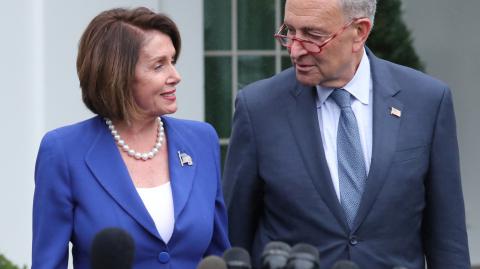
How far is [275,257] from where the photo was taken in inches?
124

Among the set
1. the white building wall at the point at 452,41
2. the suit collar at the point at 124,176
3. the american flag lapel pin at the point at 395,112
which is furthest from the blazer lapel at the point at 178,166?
the white building wall at the point at 452,41

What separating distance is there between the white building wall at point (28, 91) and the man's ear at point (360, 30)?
10.9 feet

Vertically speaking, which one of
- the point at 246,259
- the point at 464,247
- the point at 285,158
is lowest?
the point at 464,247

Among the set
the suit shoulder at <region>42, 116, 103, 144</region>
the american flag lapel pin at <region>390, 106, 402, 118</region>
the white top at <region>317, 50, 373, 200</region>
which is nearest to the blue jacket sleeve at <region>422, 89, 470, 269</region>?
the american flag lapel pin at <region>390, 106, 402, 118</region>

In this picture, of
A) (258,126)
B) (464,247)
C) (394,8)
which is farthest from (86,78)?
(394,8)

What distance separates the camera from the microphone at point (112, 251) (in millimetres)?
3164

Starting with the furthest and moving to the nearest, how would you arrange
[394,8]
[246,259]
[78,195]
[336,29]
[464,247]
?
[394,8], [464,247], [336,29], [78,195], [246,259]

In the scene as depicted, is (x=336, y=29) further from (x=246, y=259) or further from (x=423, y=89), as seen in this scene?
(x=246, y=259)

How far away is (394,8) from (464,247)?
4363mm

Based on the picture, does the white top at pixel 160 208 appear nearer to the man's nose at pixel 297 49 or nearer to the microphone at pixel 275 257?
the man's nose at pixel 297 49

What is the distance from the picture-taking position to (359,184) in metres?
5.13

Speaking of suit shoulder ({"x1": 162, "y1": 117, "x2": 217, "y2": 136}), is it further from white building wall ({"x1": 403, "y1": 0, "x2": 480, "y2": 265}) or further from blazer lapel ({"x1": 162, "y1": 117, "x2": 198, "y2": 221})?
white building wall ({"x1": 403, "y1": 0, "x2": 480, "y2": 265})

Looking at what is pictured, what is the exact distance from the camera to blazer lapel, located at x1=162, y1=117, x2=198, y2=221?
475 centimetres

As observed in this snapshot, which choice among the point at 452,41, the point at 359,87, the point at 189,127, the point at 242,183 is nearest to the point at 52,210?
the point at 189,127
